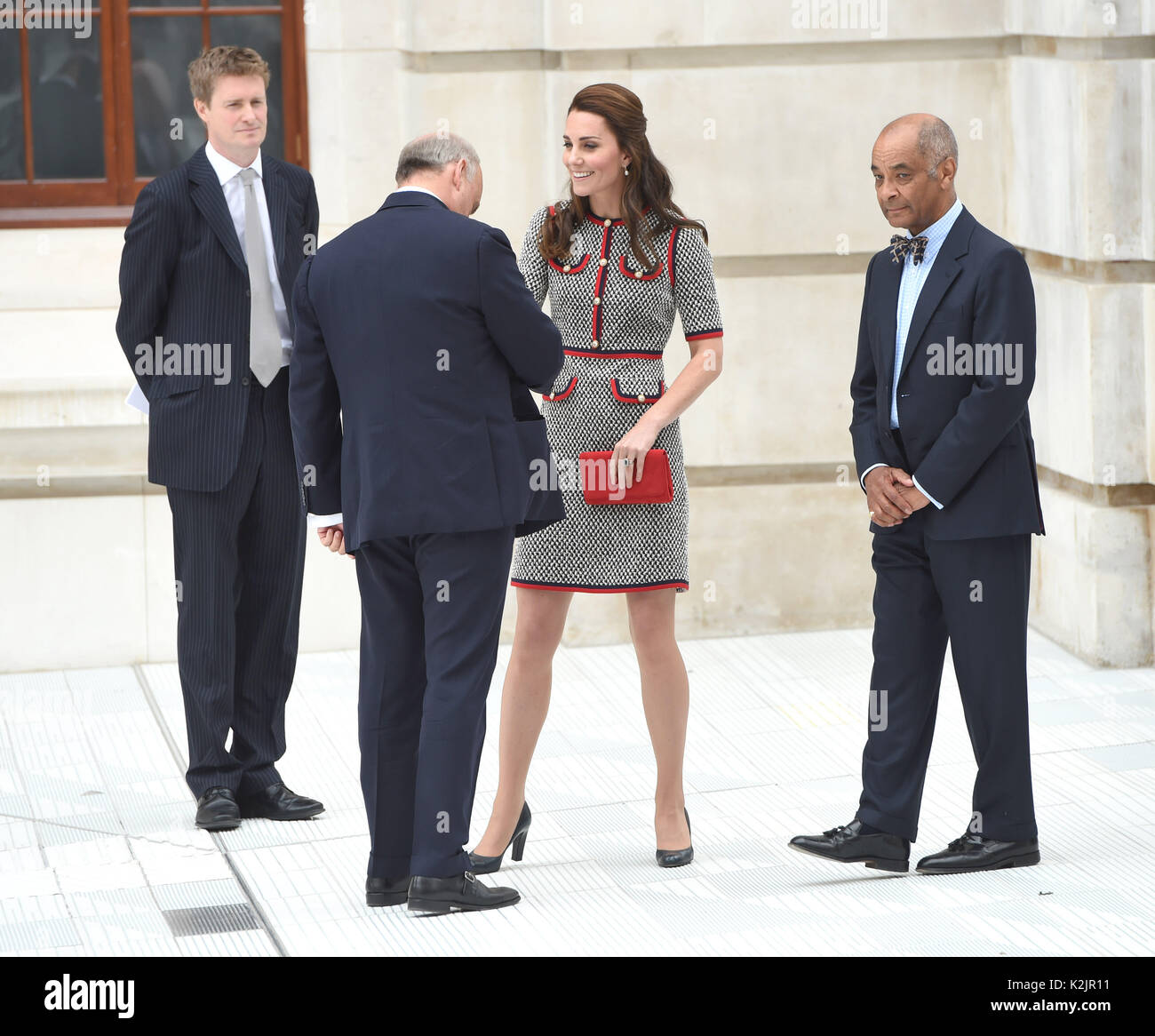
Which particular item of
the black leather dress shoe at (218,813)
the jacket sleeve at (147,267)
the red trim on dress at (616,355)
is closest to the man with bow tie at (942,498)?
the red trim on dress at (616,355)

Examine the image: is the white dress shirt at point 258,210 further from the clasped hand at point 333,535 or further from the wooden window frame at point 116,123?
the wooden window frame at point 116,123

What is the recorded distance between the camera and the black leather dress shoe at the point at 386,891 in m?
4.47

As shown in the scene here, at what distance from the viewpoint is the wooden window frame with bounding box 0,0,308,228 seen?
736cm

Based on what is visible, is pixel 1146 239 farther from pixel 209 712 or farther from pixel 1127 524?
pixel 209 712

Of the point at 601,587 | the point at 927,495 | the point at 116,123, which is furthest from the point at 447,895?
the point at 116,123

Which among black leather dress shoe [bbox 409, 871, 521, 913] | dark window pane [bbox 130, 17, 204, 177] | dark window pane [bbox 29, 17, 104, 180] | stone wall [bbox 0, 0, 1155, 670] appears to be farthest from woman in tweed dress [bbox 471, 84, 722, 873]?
dark window pane [bbox 29, 17, 104, 180]

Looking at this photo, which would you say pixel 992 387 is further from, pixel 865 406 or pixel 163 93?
pixel 163 93

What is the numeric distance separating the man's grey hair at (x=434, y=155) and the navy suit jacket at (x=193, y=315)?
1.11 meters

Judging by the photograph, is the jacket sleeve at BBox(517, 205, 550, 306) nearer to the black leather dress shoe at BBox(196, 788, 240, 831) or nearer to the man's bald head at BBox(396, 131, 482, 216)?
the man's bald head at BBox(396, 131, 482, 216)

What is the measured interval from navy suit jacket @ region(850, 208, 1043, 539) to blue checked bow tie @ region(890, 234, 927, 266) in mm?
24

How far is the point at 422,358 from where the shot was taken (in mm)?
4145

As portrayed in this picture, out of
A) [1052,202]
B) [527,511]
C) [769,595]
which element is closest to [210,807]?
[527,511]

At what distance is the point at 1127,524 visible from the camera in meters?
6.75

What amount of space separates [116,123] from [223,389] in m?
2.73
